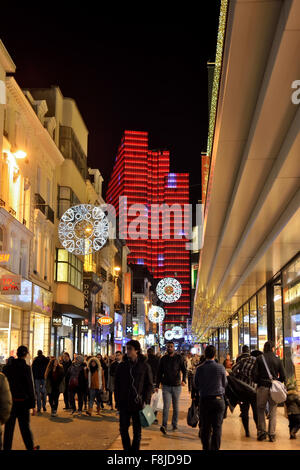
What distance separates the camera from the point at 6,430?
9.27m

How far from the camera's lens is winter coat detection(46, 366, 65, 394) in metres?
18.2

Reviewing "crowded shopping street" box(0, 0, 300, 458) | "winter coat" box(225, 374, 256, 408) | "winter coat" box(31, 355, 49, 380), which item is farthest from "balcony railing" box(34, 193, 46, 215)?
"winter coat" box(225, 374, 256, 408)

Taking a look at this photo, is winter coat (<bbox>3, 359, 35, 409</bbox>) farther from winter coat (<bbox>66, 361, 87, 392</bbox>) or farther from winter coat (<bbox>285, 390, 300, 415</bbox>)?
winter coat (<bbox>66, 361, 87, 392</bbox>)

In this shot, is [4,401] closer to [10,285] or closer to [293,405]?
[293,405]

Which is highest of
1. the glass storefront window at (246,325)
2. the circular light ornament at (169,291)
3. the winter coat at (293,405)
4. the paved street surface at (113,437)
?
the circular light ornament at (169,291)

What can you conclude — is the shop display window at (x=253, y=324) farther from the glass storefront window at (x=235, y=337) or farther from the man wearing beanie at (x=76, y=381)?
the man wearing beanie at (x=76, y=381)

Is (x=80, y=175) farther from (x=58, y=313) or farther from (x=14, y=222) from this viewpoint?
(x=14, y=222)

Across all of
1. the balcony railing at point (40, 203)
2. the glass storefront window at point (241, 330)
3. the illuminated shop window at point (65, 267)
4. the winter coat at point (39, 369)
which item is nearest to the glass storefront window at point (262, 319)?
the glass storefront window at point (241, 330)

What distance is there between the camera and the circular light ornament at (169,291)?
37969 mm

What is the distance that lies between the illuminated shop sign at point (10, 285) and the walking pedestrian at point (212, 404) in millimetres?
15319

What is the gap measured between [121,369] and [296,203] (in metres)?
5.55

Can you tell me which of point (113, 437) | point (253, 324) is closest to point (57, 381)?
point (113, 437)

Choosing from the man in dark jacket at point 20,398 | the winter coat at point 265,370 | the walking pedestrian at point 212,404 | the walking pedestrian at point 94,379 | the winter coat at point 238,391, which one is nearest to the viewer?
the walking pedestrian at point 212,404

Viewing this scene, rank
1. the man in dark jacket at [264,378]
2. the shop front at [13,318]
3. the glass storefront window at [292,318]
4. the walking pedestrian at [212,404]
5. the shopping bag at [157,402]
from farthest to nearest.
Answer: the shop front at [13,318] < the glass storefront window at [292,318] < the shopping bag at [157,402] < the man in dark jacket at [264,378] < the walking pedestrian at [212,404]
